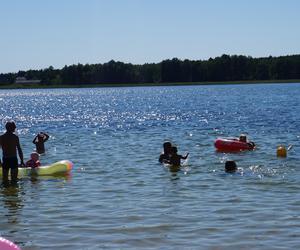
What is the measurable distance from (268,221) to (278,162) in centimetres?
841

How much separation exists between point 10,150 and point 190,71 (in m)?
150

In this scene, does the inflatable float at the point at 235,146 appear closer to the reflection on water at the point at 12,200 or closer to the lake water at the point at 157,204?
the lake water at the point at 157,204

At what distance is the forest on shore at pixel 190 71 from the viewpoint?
159 meters

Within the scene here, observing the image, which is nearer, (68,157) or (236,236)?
(236,236)

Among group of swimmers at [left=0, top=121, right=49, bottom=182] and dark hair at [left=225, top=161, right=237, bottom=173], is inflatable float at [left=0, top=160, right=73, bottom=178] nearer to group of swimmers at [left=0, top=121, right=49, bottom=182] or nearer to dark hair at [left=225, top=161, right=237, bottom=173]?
group of swimmers at [left=0, top=121, right=49, bottom=182]

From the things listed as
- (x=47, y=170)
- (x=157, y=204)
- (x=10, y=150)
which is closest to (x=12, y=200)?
(x=10, y=150)

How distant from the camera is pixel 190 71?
535 feet

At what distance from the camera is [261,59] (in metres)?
165

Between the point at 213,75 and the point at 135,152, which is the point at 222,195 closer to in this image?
the point at 135,152

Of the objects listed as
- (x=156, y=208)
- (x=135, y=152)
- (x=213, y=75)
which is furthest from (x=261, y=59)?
(x=156, y=208)

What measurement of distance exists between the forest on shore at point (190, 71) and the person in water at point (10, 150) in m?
145

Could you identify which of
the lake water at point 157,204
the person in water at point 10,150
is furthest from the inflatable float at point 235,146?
the person in water at point 10,150

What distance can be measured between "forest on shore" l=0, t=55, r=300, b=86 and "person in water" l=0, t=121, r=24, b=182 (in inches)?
5701

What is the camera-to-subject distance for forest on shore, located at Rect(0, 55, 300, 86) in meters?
159
